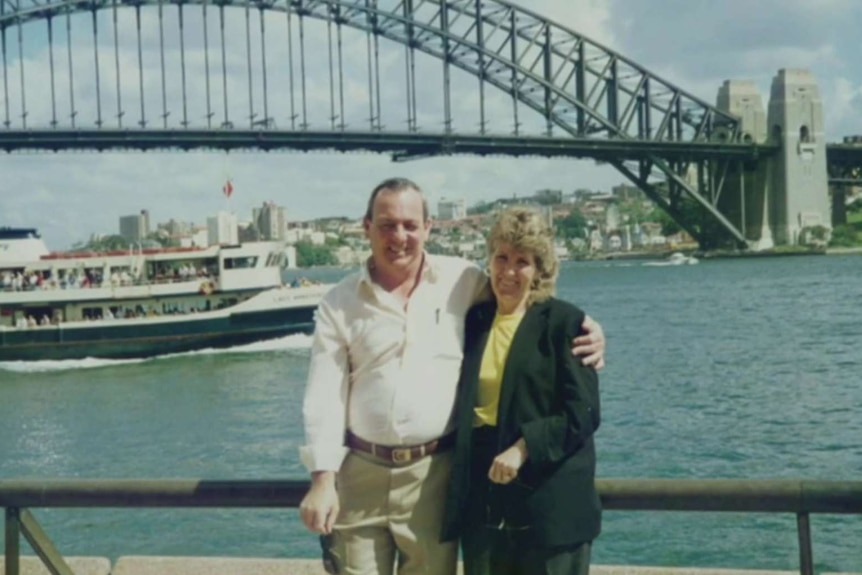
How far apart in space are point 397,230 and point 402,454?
555 millimetres

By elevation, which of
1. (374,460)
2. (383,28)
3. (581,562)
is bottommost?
(581,562)

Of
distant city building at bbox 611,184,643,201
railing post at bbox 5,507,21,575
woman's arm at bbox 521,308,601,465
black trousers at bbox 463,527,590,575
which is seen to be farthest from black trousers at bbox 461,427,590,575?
distant city building at bbox 611,184,643,201

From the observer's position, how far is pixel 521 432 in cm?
338

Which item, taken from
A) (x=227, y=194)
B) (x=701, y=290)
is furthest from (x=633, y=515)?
(x=701, y=290)

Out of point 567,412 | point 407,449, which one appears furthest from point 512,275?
point 407,449

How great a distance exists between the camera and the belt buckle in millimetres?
3523

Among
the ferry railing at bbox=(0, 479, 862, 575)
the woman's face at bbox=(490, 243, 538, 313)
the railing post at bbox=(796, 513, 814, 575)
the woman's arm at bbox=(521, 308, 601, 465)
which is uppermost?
the woman's face at bbox=(490, 243, 538, 313)

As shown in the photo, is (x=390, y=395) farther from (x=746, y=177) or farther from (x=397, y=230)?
(x=746, y=177)

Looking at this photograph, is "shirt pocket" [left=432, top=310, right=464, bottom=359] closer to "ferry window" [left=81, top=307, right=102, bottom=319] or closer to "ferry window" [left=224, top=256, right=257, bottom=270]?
"ferry window" [left=224, top=256, right=257, bottom=270]

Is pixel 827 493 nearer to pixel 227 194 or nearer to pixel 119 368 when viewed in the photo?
pixel 119 368

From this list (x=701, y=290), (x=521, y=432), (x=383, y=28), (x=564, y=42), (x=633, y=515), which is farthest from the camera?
(x=564, y=42)

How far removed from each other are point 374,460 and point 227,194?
134 ft

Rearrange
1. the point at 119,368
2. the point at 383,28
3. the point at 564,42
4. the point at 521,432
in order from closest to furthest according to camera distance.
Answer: the point at 521,432 < the point at 119,368 < the point at 383,28 < the point at 564,42

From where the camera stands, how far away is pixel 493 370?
346 cm
